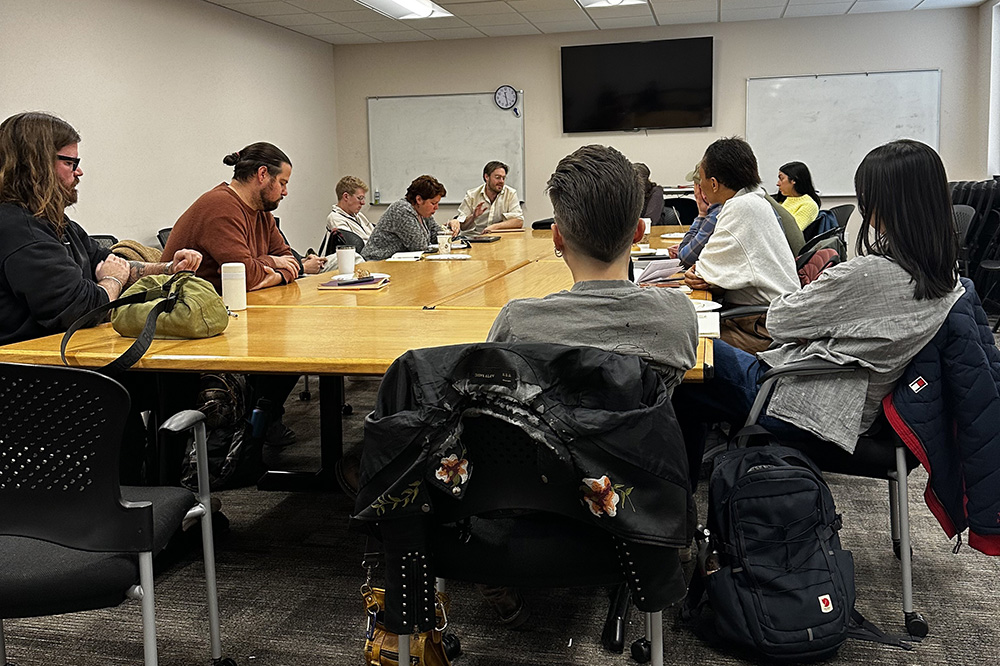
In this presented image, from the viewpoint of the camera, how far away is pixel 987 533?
79.4 inches

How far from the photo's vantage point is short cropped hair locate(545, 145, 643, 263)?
169cm

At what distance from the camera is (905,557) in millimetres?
2154

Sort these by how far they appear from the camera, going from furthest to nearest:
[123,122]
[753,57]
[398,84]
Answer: [398,84], [753,57], [123,122]

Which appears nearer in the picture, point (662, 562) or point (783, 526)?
point (662, 562)

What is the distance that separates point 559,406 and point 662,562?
1.11ft

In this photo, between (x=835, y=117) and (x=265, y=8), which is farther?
(x=835, y=117)

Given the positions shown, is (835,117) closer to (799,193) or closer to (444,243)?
(799,193)

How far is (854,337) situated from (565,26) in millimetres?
7490

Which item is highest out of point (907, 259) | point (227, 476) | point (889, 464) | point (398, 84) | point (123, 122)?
point (398, 84)

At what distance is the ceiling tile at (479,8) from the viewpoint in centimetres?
782

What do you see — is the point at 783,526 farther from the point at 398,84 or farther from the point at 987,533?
the point at 398,84

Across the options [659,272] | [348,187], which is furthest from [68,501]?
[348,187]

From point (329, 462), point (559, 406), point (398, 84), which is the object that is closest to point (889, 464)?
point (559, 406)

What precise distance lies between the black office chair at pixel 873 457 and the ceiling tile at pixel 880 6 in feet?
22.9
